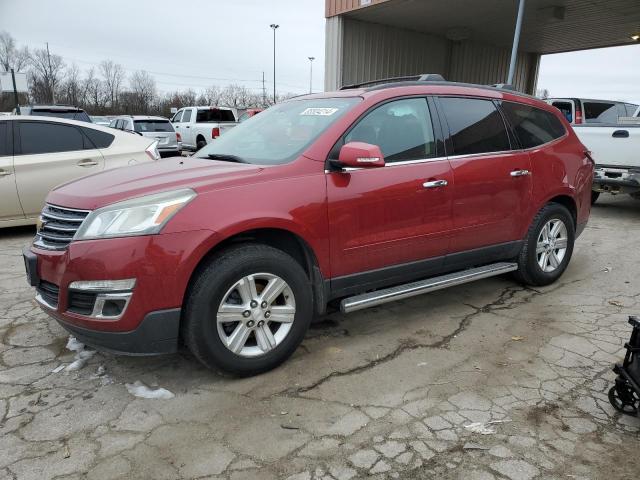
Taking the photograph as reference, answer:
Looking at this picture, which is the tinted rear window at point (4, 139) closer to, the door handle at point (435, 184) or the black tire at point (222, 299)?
the black tire at point (222, 299)

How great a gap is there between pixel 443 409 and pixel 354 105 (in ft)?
6.82

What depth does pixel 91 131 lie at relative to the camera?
6816 mm

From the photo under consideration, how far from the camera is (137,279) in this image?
2.63m

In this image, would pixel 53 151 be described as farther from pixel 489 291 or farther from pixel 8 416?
pixel 489 291

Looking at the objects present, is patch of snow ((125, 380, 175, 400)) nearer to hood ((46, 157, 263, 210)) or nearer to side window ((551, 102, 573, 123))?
hood ((46, 157, 263, 210))

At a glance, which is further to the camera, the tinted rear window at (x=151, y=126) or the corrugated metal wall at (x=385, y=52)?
the tinted rear window at (x=151, y=126)

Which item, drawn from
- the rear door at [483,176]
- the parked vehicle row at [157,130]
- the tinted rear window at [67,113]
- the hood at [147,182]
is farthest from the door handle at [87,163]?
the parked vehicle row at [157,130]

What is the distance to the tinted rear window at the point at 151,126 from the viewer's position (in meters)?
15.8

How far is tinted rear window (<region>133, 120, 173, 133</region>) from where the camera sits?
52.0 ft

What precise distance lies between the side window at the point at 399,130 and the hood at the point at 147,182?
2.85ft

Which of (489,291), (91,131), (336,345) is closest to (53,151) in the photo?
(91,131)

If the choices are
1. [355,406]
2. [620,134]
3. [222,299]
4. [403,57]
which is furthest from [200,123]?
[355,406]

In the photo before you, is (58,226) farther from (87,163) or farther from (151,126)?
(151,126)

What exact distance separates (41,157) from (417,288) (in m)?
5.31
